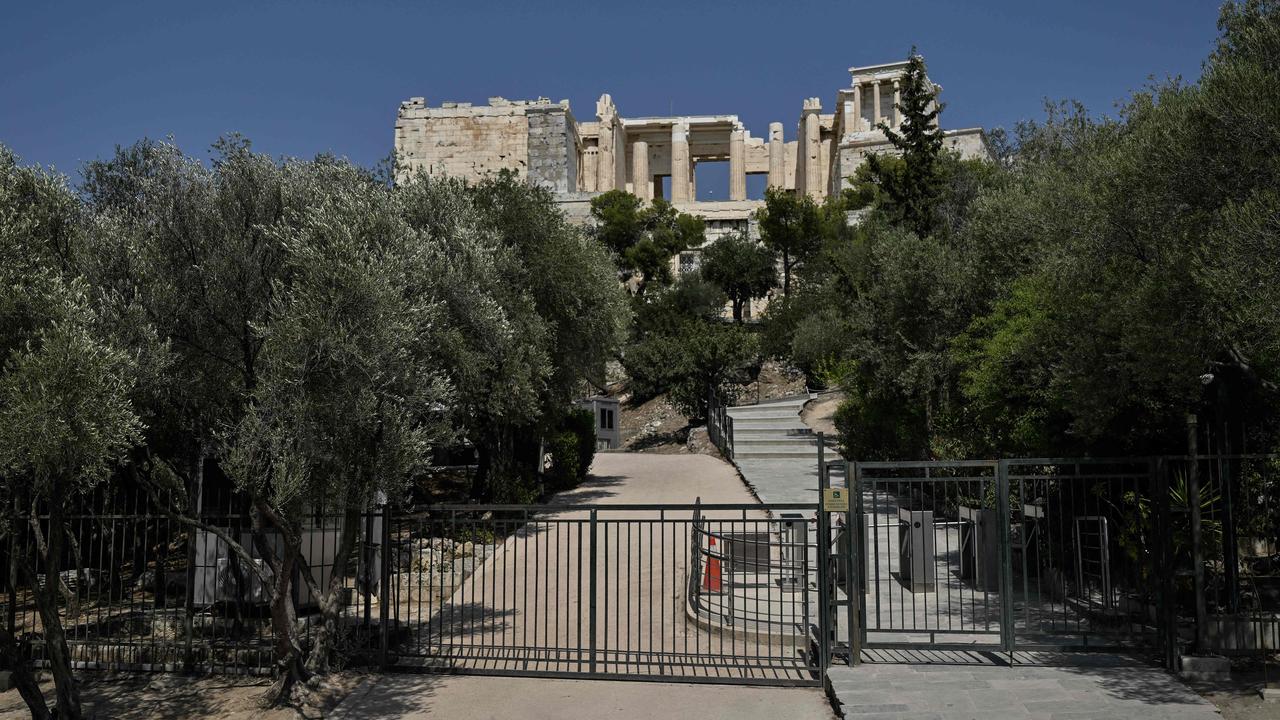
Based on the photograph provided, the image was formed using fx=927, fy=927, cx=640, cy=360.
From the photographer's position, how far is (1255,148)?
23.0ft

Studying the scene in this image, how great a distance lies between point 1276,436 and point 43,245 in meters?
11.6

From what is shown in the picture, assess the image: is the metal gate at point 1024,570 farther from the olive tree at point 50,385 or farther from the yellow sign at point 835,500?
the olive tree at point 50,385

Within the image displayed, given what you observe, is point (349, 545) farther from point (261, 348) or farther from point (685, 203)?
point (685, 203)

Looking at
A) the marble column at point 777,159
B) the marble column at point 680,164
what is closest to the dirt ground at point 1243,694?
the marble column at point 680,164

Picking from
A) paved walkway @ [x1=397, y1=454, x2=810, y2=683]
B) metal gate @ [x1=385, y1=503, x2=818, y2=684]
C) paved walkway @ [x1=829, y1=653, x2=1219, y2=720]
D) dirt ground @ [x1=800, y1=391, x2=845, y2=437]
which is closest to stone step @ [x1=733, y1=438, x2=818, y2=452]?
dirt ground @ [x1=800, y1=391, x2=845, y2=437]

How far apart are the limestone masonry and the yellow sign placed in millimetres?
49717

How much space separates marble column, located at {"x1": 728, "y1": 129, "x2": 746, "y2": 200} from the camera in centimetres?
6994

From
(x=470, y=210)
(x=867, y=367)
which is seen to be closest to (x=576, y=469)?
(x=867, y=367)

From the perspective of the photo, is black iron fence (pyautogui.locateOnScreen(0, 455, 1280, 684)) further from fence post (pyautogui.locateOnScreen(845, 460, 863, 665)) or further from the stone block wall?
the stone block wall

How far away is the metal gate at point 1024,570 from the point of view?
7.64 metres

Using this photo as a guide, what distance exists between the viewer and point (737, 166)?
2785 inches

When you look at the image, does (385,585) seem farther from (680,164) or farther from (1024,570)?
(680,164)

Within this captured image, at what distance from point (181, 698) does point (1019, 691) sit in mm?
6739

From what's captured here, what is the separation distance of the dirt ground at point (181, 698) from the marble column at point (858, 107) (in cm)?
5984
